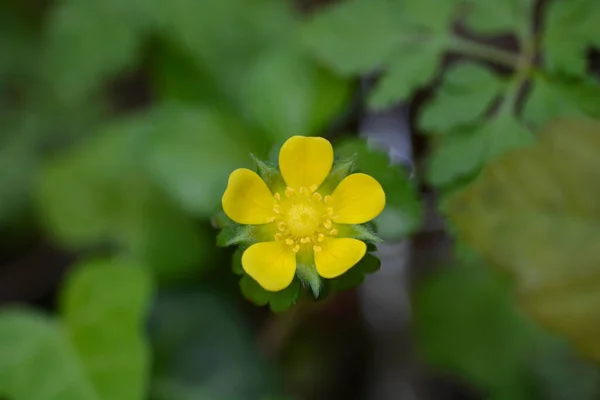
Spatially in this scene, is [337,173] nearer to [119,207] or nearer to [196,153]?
[196,153]

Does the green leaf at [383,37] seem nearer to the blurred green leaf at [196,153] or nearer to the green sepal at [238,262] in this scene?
the blurred green leaf at [196,153]

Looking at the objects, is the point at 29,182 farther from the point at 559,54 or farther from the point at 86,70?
the point at 559,54

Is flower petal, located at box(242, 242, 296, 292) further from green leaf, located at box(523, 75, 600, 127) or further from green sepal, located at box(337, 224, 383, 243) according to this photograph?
green leaf, located at box(523, 75, 600, 127)

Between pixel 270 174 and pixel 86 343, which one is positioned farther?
pixel 86 343

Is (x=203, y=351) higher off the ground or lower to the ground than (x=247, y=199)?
lower

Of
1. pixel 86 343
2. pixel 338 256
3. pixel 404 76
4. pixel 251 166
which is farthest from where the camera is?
pixel 251 166


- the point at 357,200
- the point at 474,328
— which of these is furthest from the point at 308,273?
the point at 474,328

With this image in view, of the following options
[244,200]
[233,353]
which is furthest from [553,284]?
[233,353]
